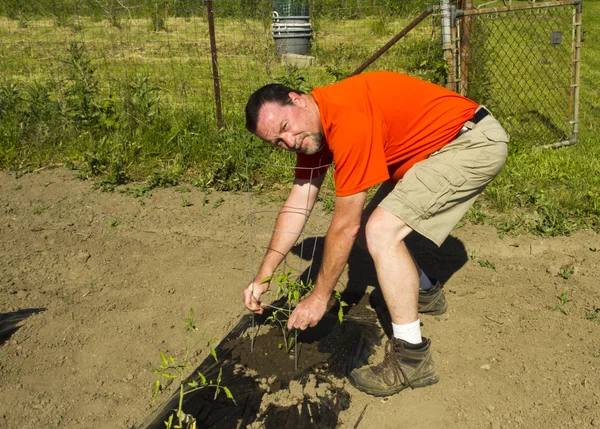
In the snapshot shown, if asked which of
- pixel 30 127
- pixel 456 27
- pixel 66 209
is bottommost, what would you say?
pixel 66 209

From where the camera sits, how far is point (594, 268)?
377 centimetres

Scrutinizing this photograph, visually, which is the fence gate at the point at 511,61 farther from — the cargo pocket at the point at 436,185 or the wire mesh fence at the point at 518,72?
the cargo pocket at the point at 436,185

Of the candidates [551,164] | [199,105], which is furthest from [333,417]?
[199,105]

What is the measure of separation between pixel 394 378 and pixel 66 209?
2.90 metres

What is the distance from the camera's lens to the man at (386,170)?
250cm

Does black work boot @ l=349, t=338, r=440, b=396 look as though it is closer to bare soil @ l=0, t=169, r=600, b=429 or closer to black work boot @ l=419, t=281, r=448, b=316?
bare soil @ l=0, t=169, r=600, b=429

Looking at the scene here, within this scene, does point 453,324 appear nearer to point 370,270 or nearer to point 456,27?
point 370,270

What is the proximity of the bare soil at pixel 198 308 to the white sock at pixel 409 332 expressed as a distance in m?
0.24

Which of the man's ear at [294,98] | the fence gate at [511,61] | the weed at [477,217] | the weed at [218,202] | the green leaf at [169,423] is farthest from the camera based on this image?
the fence gate at [511,61]

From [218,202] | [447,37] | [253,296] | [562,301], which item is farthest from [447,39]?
[253,296]

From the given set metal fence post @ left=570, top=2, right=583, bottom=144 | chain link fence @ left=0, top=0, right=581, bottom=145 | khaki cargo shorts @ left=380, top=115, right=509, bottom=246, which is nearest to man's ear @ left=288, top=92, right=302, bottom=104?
khaki cargo shorts @ left=380, top=115, right=509, bottom=246

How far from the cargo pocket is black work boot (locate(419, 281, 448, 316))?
0.77m

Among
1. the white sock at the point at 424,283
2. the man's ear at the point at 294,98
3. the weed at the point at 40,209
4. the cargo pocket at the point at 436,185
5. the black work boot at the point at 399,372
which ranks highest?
the man's ear at the point at 294,98

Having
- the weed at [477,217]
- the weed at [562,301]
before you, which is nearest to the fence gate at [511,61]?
the weed at [477,217]
